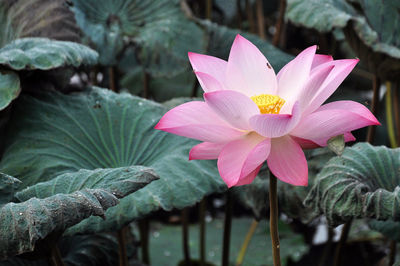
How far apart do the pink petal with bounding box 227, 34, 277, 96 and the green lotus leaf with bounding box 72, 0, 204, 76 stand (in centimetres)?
65

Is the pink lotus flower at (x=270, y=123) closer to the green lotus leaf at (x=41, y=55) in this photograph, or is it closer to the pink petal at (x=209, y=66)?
the pink petal at (x=209, y=66)

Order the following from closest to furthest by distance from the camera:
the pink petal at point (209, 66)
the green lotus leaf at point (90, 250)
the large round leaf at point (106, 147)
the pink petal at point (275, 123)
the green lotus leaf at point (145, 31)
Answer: the pink petal at point (275, 123) < the pink petal at point (209, 66) < the large round leaf at point (106, 147) < the green lotus leaf at point (90, 250) < the green lotus leaf at point (145, 31)

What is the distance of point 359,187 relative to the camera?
24.5 inches

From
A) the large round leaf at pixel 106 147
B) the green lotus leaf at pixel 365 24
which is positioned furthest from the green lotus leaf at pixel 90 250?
the green lotus leaf at pixel 365 24

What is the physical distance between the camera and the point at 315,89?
485mm

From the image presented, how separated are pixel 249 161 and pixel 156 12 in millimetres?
911

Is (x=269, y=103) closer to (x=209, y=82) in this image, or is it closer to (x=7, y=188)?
(x=209, y=82)

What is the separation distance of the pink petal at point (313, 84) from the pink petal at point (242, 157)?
2.1 inches

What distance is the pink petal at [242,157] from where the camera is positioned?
1.51 ft

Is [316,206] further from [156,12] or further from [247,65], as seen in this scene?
[156,12]

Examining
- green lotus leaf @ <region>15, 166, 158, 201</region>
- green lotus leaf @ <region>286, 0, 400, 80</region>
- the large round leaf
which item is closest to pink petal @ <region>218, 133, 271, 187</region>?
green lotus leaf @ <region>15, 166, 158, 201</region>

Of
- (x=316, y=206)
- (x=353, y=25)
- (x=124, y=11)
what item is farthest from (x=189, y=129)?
(x=124, y=11)

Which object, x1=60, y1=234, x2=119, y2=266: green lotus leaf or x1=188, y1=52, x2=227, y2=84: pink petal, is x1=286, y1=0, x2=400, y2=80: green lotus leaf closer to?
x1=188, y1=52, x2=227, y2=84: pink petal

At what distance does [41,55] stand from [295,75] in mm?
395
